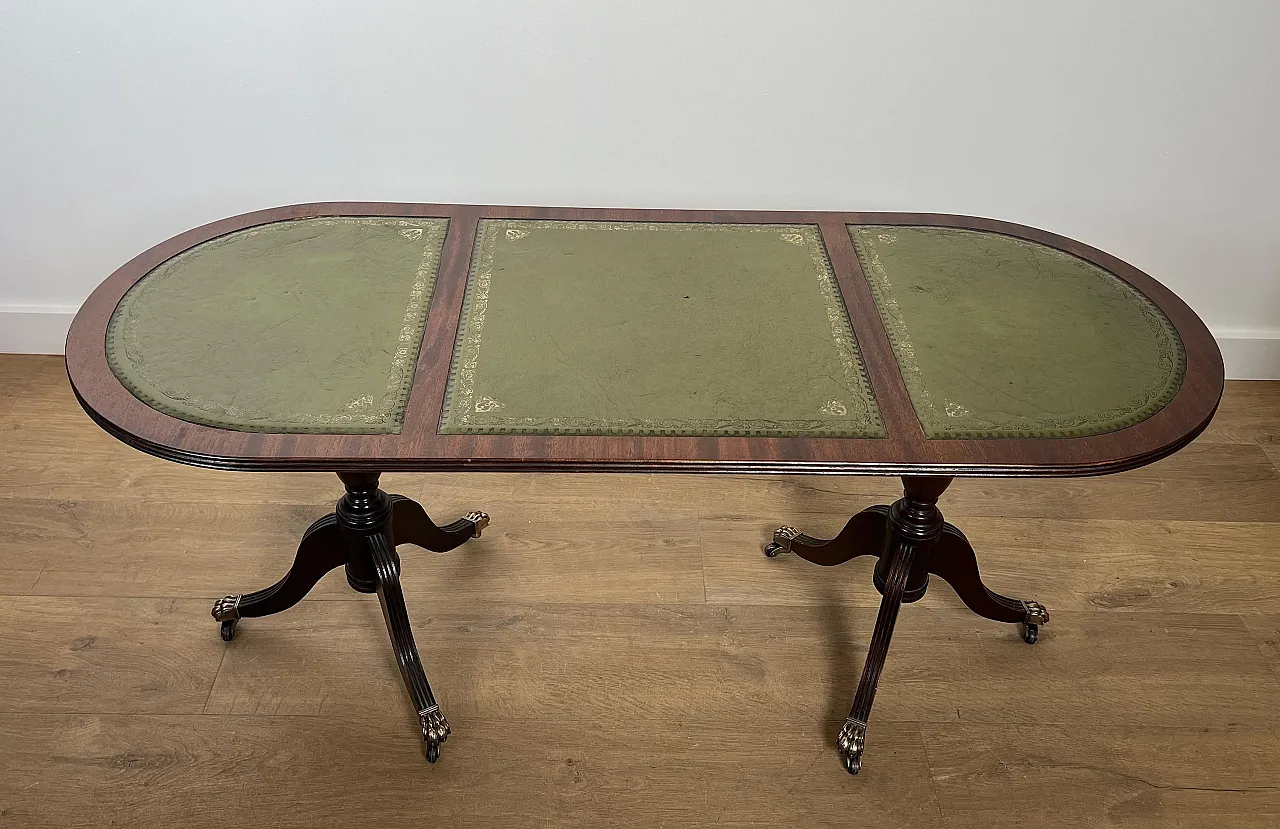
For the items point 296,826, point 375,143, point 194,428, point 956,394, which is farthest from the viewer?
point 375,143

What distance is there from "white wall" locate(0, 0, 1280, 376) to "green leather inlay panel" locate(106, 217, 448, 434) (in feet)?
1.88

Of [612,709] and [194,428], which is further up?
[194,428]

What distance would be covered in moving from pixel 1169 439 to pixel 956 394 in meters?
0.27

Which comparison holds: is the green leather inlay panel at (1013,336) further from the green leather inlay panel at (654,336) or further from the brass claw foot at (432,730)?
the brass claw foot at (432,730)

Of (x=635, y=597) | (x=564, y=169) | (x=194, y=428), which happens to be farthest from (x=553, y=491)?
(x=194, y=428)

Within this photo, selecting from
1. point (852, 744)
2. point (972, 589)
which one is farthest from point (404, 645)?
point (972, 589)

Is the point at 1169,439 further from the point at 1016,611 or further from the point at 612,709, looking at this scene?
the point at 612,709

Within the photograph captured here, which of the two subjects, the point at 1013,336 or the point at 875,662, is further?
the point at 875,662

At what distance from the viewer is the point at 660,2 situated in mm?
2061

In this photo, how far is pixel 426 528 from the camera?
6.33 feet

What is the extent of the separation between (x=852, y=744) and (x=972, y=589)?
0.39m

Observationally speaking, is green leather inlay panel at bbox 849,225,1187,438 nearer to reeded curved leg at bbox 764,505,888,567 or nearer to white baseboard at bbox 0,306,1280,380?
reeded curved leg at bbox 764,505,888,567

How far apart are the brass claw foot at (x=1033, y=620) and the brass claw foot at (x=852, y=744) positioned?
446mm

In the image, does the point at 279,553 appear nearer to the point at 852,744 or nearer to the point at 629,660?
the point at 629,660
